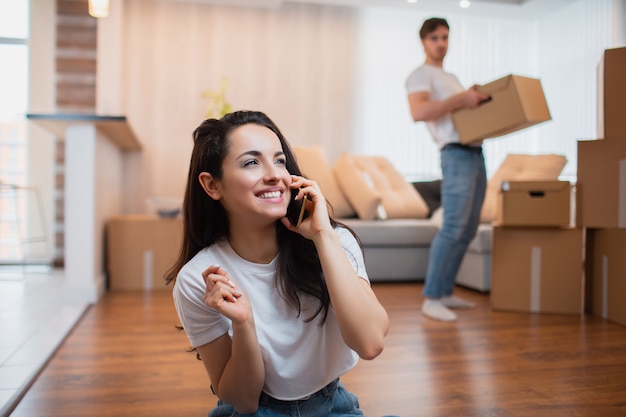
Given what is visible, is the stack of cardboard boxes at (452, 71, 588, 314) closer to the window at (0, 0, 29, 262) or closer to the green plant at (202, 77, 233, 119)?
the green plant at (202, 77, 233, 119)

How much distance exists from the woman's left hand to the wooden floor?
649 mm

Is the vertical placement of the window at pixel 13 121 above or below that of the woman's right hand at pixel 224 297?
above

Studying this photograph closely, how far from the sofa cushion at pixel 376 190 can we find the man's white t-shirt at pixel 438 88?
3.78 ft

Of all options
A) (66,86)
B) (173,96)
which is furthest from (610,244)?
(66,86)

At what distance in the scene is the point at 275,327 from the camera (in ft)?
3.16

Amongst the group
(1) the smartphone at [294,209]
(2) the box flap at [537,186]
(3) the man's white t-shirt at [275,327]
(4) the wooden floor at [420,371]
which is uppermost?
(2) the box flap at [537,186]

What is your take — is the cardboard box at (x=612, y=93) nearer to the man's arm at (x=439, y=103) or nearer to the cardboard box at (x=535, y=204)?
the cardboard box at (x=535, y=204)

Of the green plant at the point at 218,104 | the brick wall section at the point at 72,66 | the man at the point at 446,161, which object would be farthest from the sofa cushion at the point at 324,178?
the brick wall section at the point at 72,66

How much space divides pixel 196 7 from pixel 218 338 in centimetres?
410

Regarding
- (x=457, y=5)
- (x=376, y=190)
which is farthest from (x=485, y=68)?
(x=376, y=190)

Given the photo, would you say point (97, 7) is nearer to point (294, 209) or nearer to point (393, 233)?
point (294, 209)

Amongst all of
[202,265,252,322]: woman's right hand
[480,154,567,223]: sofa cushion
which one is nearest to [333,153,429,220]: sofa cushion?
[480,154,567,223]: sofa cushion

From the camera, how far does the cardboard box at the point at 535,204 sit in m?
2.45

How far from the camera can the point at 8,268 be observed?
13.8 ft
